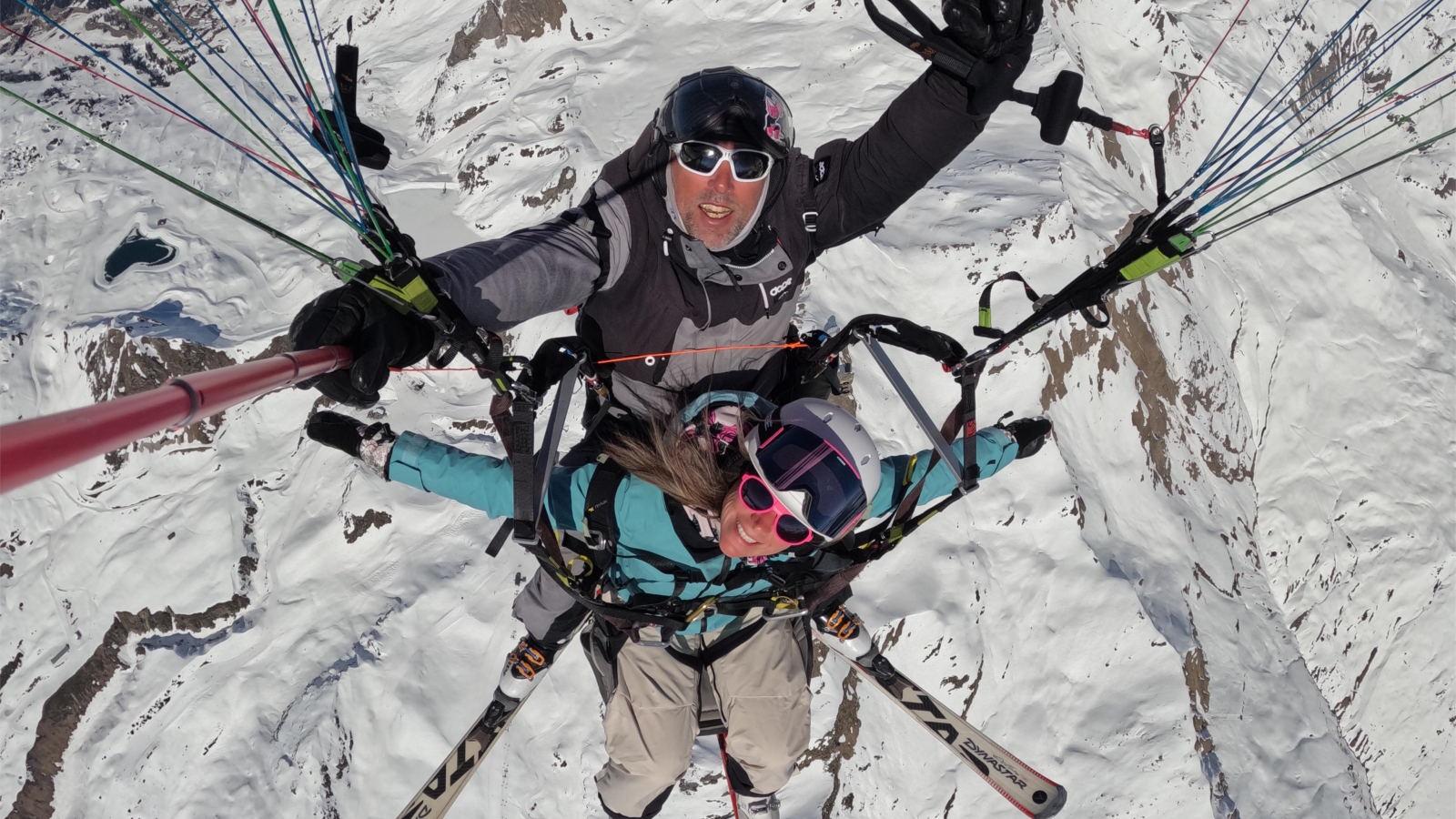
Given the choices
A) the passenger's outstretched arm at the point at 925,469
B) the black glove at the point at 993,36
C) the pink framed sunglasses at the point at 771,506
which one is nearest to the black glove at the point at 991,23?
the black glove at the point at 993,36

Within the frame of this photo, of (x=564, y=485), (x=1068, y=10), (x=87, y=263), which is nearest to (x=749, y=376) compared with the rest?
(x=564, y=485)

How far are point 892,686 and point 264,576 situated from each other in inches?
402

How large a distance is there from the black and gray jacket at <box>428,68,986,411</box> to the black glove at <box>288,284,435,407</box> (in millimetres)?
546

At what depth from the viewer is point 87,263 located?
56.7 ft

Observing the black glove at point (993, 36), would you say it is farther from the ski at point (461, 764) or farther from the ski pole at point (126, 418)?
the ski at point (461, 764)

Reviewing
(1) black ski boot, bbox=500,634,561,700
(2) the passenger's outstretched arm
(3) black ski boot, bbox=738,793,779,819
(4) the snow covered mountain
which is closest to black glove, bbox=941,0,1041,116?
(2) the passenger's outstretched arm

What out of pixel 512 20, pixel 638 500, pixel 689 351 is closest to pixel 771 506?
pixel 638 500

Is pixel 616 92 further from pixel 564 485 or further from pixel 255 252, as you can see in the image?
pixel 564 485

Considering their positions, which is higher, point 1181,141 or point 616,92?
point 616,92

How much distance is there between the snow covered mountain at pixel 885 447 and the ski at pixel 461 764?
4.50 metres

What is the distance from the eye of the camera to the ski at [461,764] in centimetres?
443

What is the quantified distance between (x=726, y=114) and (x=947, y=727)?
363 cm

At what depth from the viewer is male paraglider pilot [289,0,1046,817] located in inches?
117

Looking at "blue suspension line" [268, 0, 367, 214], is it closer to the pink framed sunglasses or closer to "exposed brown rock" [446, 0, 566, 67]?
the pink framed sunglasses
